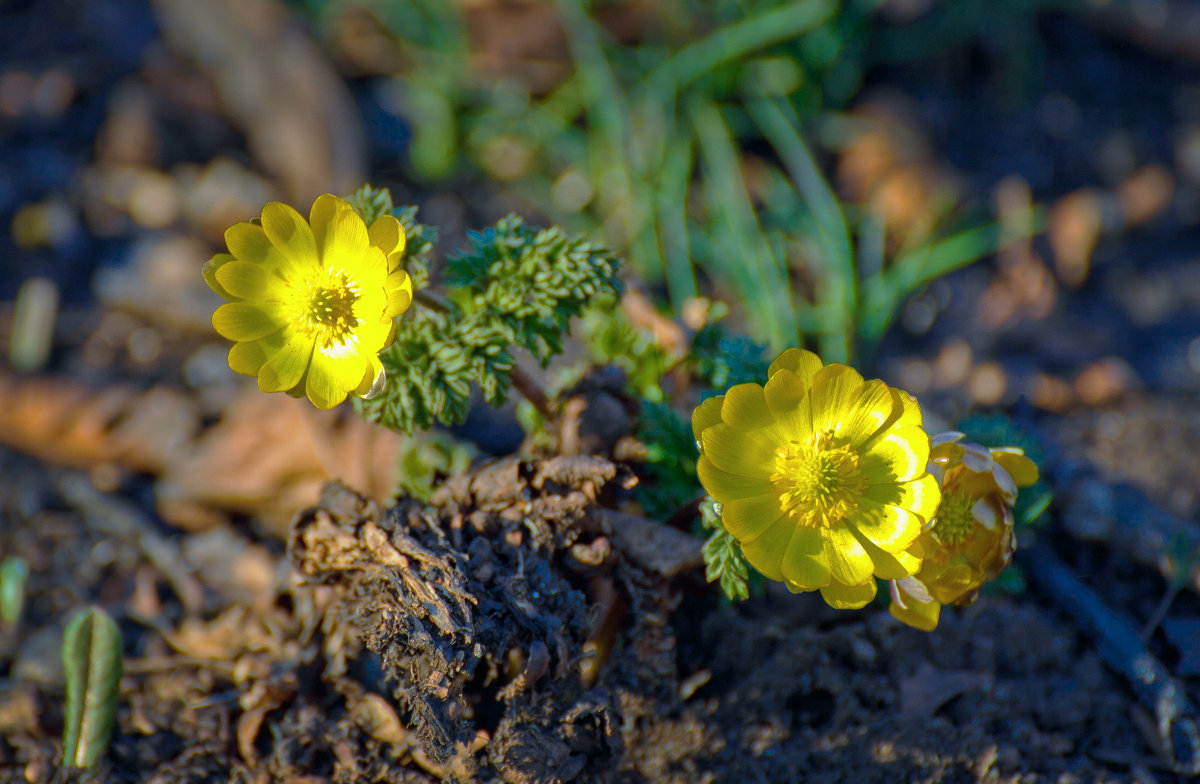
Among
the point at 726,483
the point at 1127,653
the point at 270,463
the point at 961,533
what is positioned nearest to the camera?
the point at 726,483

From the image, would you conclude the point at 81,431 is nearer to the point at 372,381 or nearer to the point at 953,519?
the point at 372,381

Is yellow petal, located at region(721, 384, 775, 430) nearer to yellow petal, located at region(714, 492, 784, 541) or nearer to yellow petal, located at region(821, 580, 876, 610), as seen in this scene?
yellow petal, located at region(714, 492, 784, 541)

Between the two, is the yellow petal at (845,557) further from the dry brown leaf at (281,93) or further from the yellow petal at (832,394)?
the dry brown leaf at (281,93)

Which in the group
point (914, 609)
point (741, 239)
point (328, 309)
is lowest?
point (914, 609)

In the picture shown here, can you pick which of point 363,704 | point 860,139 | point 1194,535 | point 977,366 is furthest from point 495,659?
point 860,139

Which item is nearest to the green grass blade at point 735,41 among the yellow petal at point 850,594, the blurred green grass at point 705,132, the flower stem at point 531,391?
the blurred green grass at point 705,132

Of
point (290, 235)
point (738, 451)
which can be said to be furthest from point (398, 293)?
point (738, 451)

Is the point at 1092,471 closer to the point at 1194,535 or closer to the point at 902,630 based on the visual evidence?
the point at 1194,535
